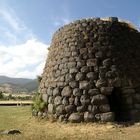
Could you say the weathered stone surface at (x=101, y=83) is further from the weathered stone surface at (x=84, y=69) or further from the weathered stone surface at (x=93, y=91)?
the weathered stone surface at (x=84, y=69)

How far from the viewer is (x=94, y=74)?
46.2ft

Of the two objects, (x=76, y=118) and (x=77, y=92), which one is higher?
(x=77, y=92)

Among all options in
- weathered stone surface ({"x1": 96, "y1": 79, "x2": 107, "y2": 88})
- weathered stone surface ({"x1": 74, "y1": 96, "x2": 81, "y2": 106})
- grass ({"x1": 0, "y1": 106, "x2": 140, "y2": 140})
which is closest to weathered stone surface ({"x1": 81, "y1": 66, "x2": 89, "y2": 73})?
weathered stone surface ({"x1": 96, "y1": 79, "x2": 107, "y2": 88})

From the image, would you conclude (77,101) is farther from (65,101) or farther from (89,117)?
(89,117)

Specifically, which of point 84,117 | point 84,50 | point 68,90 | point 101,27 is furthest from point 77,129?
point 101,27

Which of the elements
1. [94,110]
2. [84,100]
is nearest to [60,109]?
[84,100]

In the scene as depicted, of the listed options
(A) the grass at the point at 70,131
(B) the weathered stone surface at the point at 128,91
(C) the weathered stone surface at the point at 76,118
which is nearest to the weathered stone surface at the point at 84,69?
(B) the weathered stone surface at the point at 128,91

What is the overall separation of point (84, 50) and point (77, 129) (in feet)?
13.0

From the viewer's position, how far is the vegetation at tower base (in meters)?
13.7

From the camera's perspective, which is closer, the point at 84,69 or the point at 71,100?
the point at 71,100

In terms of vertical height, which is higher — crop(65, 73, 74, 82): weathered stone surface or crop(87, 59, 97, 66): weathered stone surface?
crop(87, 59, 97, 66): weathered stone surface

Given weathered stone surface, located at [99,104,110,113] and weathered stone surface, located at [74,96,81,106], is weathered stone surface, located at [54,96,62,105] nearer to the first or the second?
weathered stone surface, located at [74,96,81,106]

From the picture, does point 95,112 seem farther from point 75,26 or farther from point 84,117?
point 75,26

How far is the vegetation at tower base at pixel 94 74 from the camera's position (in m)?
13.7
